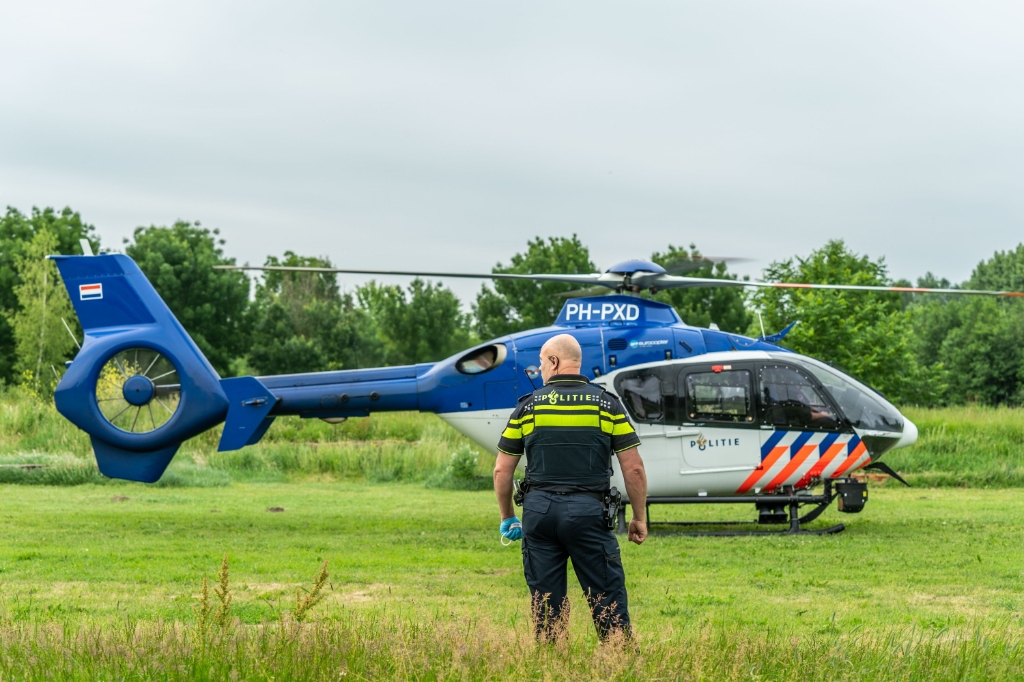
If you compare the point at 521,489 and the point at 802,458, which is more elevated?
the point at 521,489

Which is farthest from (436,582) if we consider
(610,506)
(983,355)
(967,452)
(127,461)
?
(983,355)

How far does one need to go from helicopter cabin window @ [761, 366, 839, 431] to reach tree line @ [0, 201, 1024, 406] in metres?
29.1

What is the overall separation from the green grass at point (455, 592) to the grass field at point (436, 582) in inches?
1.0

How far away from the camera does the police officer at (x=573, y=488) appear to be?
5.80 meters

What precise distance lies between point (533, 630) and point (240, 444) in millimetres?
8770

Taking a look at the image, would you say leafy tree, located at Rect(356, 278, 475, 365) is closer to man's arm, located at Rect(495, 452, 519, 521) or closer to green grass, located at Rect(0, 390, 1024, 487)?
green grass, located at Rect(0, 390, 1024, 487)

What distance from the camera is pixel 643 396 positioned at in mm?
13250

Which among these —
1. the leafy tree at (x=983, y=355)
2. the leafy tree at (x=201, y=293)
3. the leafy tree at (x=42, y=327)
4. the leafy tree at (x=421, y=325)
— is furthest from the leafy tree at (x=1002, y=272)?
the leafy tree at (x=42, y=327)

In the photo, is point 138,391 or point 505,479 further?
point 138,391

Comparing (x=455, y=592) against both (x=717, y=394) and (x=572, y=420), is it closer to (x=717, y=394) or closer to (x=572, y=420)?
(x=572, y=420)

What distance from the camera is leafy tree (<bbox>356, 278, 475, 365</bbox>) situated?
6047cm

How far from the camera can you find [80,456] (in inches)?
894

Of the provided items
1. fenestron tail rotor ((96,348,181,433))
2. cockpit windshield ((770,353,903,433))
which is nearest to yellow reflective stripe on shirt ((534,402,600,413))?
cockpit windshield ((770,353,903,433))

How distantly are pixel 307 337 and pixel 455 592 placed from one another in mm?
49914
